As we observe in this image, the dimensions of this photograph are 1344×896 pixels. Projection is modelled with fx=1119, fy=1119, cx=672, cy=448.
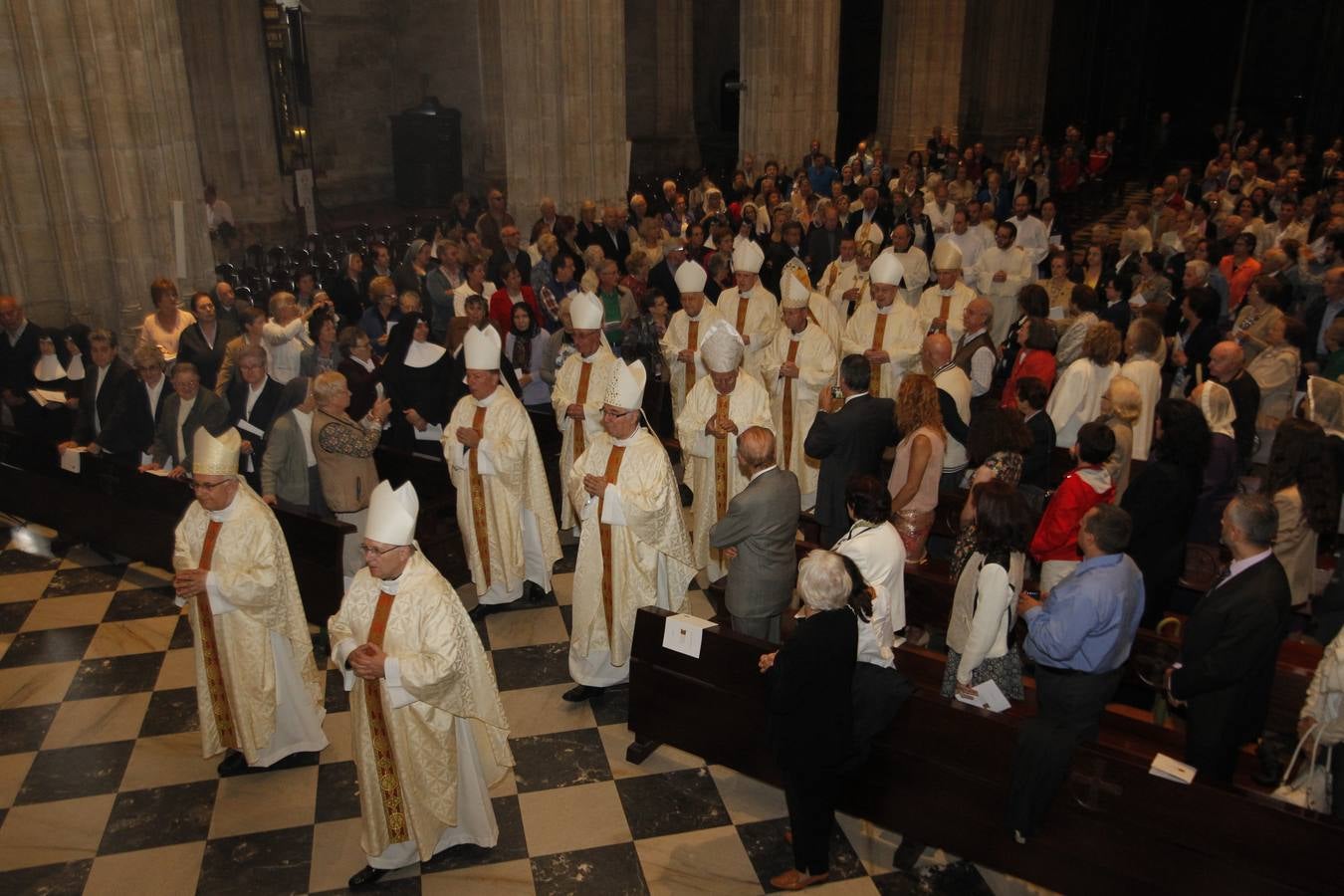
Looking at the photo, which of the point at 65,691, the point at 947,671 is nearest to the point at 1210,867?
the point at 947,671

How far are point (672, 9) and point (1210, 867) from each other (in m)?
22.7

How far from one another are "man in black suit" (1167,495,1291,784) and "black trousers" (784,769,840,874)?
1.41m

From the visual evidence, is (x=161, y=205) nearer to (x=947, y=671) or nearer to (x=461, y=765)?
(x=461, y=765)

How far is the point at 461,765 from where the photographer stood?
4.91 m

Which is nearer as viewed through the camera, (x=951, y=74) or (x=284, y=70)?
(x=284, y=70)

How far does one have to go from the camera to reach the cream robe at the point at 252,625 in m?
5.21

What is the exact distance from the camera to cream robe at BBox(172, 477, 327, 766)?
5.21 m

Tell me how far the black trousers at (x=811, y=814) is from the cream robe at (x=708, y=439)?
2.45 metres

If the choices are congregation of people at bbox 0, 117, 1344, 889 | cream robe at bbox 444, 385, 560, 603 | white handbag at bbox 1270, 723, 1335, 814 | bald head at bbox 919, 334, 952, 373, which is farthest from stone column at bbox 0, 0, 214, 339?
white handbag at bbox 1270, 723, 1335, 814

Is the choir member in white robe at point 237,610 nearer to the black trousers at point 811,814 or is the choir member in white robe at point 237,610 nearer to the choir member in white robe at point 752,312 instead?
the black trousers at point 811,814

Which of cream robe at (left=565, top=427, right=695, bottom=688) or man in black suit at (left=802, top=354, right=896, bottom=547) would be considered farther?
man in black suit at (left=802, top=354, right=896, bottom=547)

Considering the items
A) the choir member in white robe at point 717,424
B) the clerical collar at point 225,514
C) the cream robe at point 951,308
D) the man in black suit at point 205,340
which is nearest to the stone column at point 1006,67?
the cream robe at point 951,308

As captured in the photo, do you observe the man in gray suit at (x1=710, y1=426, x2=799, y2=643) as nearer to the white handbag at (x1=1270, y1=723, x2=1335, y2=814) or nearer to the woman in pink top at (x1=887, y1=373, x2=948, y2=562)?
→ the woman in pink top at (x1=887, y1=373, x2=948, y2=562)

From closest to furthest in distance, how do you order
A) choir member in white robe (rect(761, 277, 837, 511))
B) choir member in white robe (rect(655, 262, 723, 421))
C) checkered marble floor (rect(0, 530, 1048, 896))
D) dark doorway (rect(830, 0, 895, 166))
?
1. checkered marble floor (rect(0, 530, 1048, 896))
2. choir member in white robe (rect(761, 277, 837, 511))
3. choir member in white robe (rect(655, 262, 723, 421))
4. dark doorway (rect(830, 0, 895, 166))
